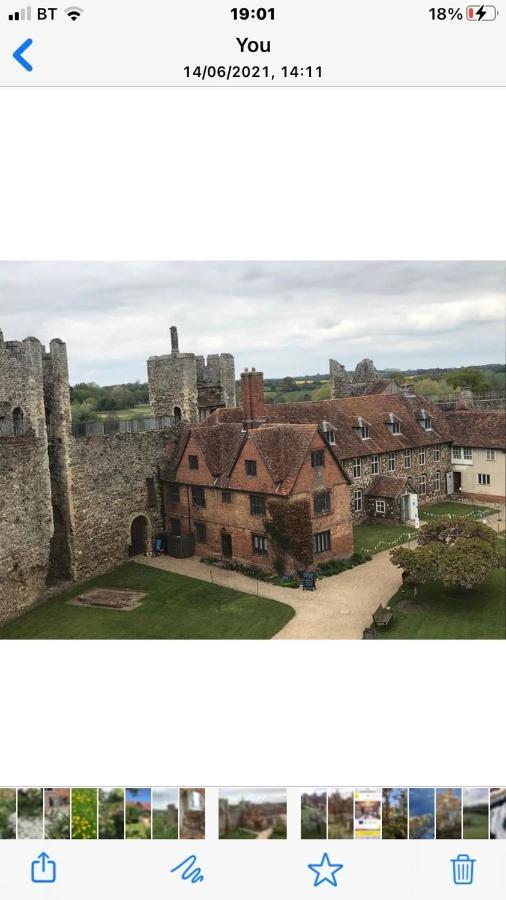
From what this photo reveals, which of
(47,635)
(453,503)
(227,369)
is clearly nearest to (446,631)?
(453,503)

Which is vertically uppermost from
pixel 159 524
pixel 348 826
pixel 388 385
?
pixel 388 385

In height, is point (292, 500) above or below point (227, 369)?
below

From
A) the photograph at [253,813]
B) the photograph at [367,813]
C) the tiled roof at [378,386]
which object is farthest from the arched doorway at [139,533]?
the photograph at [367,813]

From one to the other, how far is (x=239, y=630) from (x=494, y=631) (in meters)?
5.21

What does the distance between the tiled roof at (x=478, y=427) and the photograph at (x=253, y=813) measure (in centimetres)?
1222

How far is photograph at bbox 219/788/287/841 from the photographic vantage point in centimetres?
810

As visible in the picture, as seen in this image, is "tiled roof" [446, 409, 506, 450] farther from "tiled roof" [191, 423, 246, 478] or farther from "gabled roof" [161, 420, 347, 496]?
"tiled roof" [191, 423, 246, 478]

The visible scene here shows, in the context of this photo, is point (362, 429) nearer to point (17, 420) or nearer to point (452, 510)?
point (452, 510)

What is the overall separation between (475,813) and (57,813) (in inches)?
214

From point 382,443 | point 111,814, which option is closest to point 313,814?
point 111,814

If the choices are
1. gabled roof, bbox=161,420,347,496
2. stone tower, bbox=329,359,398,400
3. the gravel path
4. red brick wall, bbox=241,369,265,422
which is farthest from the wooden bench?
stone tower, bbox=329,359,398,400

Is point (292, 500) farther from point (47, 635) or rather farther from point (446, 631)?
point (47, 635)

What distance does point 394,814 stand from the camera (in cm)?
818

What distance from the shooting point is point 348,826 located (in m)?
8.15
